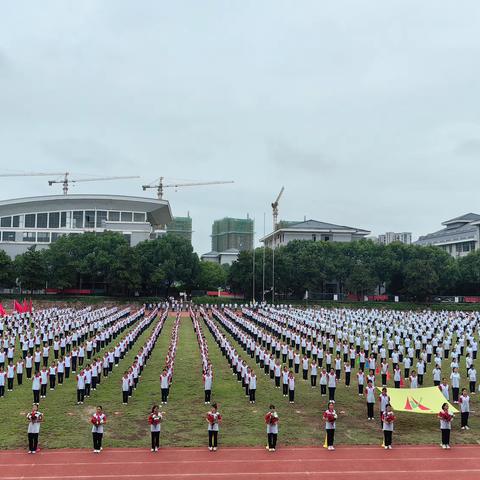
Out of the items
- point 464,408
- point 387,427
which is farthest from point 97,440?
point 464,408

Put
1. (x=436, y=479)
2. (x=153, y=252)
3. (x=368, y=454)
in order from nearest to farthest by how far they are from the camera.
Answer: (x=436, y=479) → (x=368, y=454) → (x=153, y=252)

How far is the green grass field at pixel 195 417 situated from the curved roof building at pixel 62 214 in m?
50.0

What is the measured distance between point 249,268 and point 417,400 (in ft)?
138

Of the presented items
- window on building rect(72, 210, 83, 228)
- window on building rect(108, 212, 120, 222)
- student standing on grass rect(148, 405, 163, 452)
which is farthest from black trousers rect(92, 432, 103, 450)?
window on building rect(72, 210, 83, 228)

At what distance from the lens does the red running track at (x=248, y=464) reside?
941 centimetres

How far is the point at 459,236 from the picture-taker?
71.5 m

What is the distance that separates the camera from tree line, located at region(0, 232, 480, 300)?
5209cm

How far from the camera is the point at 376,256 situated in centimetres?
5781

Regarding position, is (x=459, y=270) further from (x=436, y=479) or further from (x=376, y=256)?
(x=436, y=479)

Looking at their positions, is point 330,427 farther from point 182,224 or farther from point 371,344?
point 182,224

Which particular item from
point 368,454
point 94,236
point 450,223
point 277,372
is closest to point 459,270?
point 450,223

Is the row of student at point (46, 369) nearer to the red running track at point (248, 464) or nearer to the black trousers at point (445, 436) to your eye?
the red running track at point (248, 464)

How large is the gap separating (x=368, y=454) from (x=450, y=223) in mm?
76247

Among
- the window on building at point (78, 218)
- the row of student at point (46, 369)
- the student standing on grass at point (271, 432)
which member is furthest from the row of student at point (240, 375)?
the window on building at point (78, 218)
